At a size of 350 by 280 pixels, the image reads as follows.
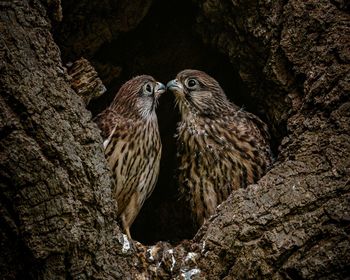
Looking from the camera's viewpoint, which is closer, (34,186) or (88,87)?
(34,186)

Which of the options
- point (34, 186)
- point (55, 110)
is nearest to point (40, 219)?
point (34, 186)

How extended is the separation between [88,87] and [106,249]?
143 cm

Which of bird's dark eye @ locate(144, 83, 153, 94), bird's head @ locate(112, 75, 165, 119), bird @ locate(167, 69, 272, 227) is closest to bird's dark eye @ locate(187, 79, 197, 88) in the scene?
bird @ locate(167, 69, 272, 227)

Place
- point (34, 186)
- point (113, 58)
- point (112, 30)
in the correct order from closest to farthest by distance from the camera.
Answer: point (34, 186) < point (112, 30) < point (113, 58)

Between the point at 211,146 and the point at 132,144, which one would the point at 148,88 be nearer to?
the point at 132,144

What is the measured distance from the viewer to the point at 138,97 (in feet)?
18.1

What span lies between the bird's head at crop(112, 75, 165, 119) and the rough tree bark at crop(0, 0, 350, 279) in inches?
62.6

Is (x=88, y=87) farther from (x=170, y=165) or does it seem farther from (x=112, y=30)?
(x=170, y=165)

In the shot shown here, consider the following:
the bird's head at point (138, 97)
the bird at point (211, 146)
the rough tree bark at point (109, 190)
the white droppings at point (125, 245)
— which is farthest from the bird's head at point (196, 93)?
the white droppings at point (125, 245)

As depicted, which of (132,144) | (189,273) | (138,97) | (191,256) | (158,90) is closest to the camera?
(189,273)

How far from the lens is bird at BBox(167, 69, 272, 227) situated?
512cm

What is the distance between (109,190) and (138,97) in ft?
6.40

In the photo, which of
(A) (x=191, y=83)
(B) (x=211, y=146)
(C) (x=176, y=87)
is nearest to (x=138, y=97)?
(C) (x=176, y=87)

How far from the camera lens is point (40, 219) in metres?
3.40
